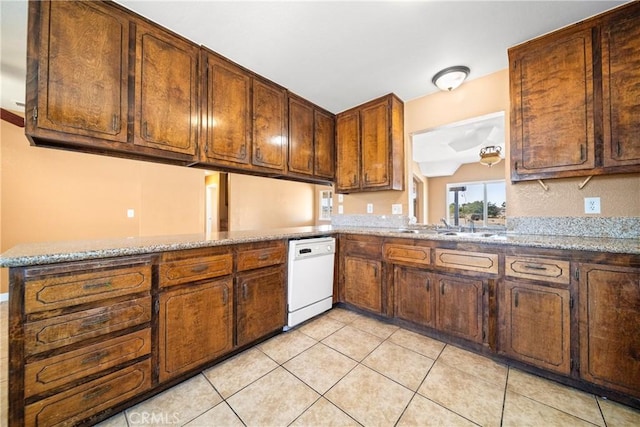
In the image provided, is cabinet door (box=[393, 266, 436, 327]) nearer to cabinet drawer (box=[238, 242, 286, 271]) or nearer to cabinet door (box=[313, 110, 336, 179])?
cabinet drawer (box=[238, 242, 286, 271])

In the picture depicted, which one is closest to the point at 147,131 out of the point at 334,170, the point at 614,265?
the point at 334,170

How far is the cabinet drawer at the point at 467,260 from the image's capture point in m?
1.70

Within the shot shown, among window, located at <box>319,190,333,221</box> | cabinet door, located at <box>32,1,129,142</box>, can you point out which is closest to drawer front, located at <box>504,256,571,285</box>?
cabinet door, located at <box>32,1,129,142</box>

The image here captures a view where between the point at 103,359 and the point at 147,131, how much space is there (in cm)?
141

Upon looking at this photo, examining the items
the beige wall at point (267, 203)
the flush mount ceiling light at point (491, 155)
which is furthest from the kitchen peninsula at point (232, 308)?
the beige wall at point (267, 203)

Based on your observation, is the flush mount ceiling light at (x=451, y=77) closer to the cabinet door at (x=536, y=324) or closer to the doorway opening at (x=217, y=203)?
the cabinet door at (x=536, y=324)

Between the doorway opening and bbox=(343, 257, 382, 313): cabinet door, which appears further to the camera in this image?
the doorway opening

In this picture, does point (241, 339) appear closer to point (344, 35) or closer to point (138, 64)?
point (138, 64)

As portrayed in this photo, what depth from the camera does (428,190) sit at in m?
7.18

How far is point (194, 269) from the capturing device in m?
1.51

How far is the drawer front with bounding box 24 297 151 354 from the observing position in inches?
40.0

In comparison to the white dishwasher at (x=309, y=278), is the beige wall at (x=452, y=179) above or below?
above

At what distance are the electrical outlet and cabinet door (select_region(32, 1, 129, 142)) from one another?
3424mm

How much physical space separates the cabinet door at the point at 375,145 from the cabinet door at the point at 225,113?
141 centimetres
